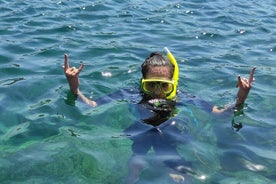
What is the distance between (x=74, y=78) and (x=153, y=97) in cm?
102

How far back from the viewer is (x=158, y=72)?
563cm

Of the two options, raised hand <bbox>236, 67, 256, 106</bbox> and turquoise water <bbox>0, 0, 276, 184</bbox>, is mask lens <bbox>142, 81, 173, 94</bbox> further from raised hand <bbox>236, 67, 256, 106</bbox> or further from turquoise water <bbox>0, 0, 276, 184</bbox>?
raised hand <bbox>236, 67, 256, 106</bbox>

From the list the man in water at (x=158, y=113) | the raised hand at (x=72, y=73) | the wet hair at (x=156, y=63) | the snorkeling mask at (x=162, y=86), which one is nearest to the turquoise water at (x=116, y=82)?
the man in water at (x=158, y=113)

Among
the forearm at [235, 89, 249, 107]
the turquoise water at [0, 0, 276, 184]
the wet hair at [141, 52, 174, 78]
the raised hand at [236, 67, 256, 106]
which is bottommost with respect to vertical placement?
the turquoise water at [0, 0, 276, 184]

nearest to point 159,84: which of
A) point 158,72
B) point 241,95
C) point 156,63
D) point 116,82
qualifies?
point 158,72

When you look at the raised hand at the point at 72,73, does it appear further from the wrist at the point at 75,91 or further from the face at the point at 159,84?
the face at the point at 159,84

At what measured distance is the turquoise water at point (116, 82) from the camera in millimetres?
4732

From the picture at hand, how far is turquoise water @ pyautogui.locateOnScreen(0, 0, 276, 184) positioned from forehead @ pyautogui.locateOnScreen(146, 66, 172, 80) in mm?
508

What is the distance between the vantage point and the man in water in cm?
477

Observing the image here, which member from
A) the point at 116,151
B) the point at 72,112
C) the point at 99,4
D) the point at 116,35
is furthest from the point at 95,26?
the point at 116,151

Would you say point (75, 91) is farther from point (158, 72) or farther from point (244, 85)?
point (244, 85)

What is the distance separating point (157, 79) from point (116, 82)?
1611mm

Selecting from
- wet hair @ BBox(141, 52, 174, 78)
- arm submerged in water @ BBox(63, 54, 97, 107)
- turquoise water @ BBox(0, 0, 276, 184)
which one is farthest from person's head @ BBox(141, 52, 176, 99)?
arm submerged in water @ BBox(63, 54, 97, 107)

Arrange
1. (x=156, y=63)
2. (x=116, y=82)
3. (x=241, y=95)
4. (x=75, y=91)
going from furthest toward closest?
(x=116, y=82) → (x=75, y=91) → (x=156, y=63) → (x=241, y=95)
